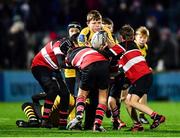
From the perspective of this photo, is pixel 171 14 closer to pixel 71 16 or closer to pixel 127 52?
pixel 71 16

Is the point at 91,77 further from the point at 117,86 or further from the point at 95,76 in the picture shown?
the point at 117,86

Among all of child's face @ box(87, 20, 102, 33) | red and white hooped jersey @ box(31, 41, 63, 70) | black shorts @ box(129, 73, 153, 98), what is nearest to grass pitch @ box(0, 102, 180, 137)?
black shorts @ box(129, 73, 153, 98)

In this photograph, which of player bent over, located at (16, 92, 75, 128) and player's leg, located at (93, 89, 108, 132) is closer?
player's leg, located at (93, 89, 108, 132)

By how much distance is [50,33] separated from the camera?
84.9 feet

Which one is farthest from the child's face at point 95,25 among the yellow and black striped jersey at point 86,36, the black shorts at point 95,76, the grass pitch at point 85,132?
the grass pitch at point 85,132

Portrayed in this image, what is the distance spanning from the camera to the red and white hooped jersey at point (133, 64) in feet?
48.1

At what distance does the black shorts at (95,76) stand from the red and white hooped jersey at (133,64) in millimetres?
555

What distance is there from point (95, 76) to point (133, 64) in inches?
36.5

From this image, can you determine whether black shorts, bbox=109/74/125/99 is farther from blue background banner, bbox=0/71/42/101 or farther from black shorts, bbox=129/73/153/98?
blue background banner, bbox=0/71/42/101

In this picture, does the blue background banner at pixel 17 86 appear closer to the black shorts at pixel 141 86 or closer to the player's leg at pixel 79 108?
the black shorts at pixel 141 86

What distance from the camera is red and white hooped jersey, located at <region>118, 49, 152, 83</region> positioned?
14.7 meters

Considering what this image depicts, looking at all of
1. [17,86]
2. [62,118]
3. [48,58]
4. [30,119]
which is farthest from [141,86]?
[17,86]

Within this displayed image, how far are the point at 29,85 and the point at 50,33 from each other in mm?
1744

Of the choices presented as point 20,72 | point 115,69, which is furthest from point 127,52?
point 20,72
